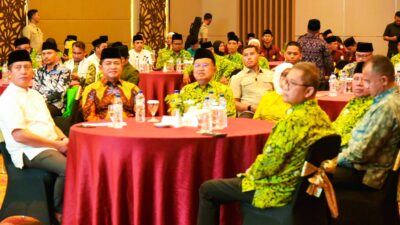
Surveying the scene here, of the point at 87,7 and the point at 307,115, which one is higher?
the point at 87,7

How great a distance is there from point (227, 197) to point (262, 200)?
0.28 m

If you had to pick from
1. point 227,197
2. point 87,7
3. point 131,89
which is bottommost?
point 227,197

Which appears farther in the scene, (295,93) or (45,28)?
(45,28)

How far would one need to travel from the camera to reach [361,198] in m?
4.96

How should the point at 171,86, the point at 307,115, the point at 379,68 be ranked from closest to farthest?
the point at 307,115 < the point at 379,68 < the point at 171,86

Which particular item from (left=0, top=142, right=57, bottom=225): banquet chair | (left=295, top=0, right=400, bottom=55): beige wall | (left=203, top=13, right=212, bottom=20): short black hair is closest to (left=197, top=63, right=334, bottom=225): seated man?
(left=0, top=142, right=57, bottom=225): banquet chair

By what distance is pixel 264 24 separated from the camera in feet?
62.1

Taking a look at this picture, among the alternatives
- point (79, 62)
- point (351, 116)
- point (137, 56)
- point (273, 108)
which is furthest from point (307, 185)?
point (137, 56)

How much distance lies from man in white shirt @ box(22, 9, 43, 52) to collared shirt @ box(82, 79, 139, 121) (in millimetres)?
8204

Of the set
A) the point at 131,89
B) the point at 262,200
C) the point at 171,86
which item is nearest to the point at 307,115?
the point at 262,200

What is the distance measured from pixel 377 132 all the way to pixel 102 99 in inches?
106

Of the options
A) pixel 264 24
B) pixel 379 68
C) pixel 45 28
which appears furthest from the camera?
pixel 264 24

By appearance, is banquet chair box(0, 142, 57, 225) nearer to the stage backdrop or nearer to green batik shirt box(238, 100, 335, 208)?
green batik shirt box(238, 100, 335, 208)

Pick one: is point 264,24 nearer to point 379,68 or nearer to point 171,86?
point 171,86
